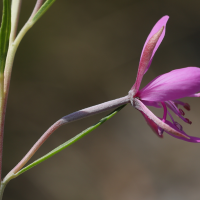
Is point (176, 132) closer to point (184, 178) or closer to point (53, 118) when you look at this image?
point (53, 118)

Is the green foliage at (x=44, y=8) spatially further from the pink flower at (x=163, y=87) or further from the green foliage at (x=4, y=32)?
the pink flower at (x=163, y=87)

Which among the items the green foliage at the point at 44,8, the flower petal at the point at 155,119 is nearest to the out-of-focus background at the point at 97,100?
the green foliage at the point at 44,8

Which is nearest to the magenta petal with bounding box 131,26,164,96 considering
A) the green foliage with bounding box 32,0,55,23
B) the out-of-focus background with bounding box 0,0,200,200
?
the green foliage with bounding box 32,0,55,23

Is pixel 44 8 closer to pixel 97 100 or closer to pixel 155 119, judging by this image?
pixel 155 119

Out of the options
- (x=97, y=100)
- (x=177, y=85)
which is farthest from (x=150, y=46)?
(x=97, y=100)

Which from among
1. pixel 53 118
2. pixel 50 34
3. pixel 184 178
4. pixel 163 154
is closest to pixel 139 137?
pixel 163 154

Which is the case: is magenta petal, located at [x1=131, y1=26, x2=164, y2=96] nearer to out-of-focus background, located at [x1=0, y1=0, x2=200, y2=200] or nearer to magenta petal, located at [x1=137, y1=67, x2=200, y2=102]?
magenta petal, located at [x1=137, y1=67, x2=200, y2=102]
